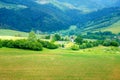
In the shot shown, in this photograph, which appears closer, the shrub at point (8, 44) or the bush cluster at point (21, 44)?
the shrub at point (8, 44)

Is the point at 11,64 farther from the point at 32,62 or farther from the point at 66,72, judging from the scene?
the point at 66,72

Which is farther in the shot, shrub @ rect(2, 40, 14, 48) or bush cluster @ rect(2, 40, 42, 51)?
bush cluster @ rect(2, 40, 42, 51)

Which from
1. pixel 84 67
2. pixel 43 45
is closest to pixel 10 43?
pixel 43 45

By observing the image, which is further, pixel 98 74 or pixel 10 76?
pixel 98 74

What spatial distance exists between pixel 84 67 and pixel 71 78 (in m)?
20.3

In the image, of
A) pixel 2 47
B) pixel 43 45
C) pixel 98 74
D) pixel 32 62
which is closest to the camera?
pixel 98 74

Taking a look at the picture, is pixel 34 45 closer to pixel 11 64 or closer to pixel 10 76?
pixel 11 64

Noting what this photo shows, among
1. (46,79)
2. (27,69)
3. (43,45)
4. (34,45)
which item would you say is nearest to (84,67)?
(27,69)

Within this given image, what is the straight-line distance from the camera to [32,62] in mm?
100875

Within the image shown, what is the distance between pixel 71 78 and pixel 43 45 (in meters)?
72.2

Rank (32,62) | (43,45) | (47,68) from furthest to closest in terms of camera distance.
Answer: (43,45) < (32,62) < (47,68)

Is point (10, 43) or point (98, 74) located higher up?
point (10, 43)

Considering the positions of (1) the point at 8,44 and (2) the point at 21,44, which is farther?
(1) the point at 8,44

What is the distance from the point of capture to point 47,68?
9044 centimetres
